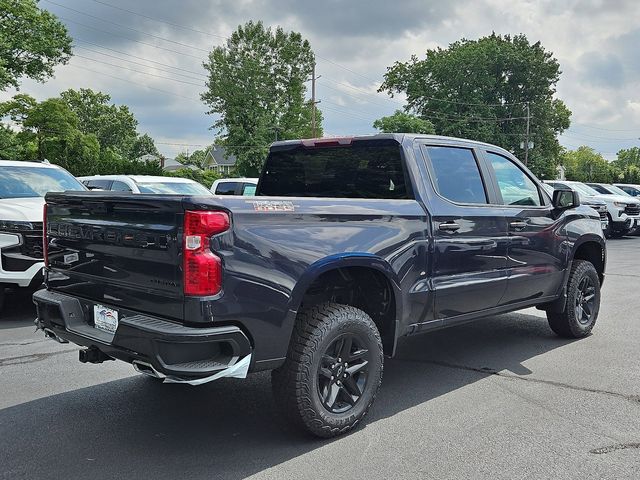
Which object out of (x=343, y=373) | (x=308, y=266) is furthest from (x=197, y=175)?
(x=308, y=266)

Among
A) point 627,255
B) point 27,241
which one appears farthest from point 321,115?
point 27,241

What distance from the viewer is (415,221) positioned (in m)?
4.07

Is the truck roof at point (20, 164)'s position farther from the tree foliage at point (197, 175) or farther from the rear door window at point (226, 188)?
the tree foliage at point (197, 175)

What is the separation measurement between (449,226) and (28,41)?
30.7 metres

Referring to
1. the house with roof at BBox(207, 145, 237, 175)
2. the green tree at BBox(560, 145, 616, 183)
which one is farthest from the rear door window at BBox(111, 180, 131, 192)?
the green tree at BBox(560, 145, 616, 183)

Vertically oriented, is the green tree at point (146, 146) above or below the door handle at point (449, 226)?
above

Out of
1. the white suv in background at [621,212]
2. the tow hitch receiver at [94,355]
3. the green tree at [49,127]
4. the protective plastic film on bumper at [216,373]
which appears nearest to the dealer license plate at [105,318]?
the tow hitch receiver at [94,355]

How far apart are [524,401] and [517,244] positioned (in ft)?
4.59

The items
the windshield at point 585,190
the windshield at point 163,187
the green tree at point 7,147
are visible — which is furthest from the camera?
the green tree at point 7,147

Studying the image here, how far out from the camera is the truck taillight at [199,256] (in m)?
2.98

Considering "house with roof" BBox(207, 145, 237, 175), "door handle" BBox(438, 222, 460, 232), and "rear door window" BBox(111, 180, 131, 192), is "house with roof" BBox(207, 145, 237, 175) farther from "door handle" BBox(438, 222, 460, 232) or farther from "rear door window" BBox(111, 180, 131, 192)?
"door handle" BBox(438, 222, 460, 232)

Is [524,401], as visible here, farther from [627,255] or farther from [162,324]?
[627,255]

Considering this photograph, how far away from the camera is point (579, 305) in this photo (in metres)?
5.93

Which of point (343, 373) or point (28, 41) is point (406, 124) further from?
point (343, 373)
